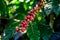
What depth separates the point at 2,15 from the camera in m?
1.82

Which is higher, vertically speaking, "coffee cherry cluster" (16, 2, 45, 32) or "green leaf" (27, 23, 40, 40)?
"coffee cherry cluster" (16, 2, 45, 32)

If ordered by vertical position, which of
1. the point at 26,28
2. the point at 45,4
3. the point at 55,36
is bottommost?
the point at 55,36

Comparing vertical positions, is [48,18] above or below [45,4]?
below

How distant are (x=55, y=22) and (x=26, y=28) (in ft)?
1.32

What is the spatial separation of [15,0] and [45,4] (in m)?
0.71

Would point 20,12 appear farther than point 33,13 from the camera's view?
Yes

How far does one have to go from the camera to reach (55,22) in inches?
60.7

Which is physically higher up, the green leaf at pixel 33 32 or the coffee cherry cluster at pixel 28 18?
the coffee cherry cluster at pixel 28 18

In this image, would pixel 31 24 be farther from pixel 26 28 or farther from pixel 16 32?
pixel 16 32

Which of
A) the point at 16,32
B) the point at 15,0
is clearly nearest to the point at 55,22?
the point at 16,32

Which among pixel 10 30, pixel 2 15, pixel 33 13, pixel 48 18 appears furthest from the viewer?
pixel 2 15

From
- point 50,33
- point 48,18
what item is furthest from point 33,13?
point 48,18

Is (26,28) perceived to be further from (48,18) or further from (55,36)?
(48,18)

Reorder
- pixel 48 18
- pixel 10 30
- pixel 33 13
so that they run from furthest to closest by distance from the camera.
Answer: pixel 48 18
pixel 10 30
pixel 33 13
